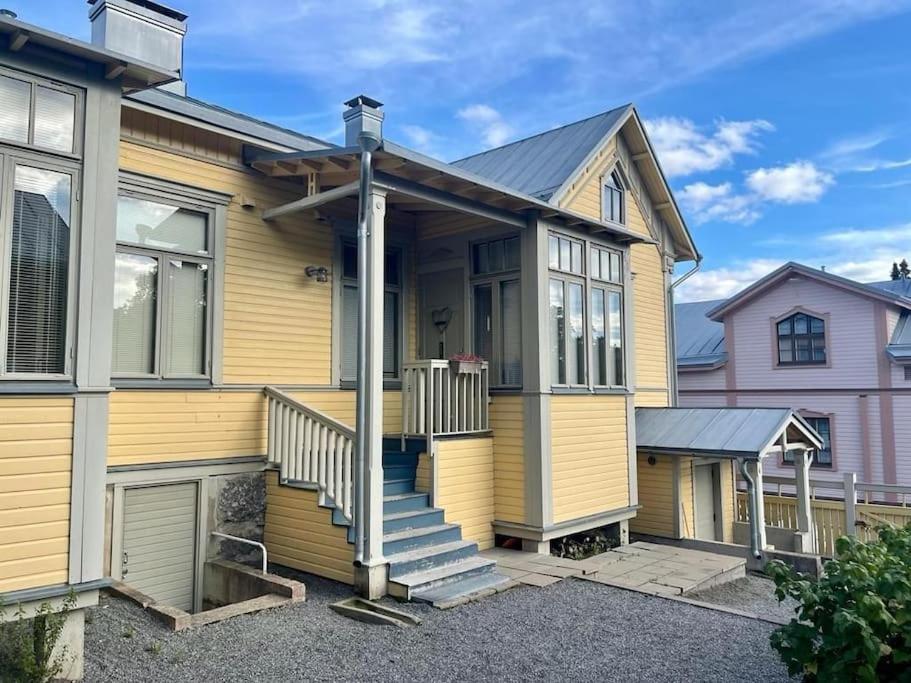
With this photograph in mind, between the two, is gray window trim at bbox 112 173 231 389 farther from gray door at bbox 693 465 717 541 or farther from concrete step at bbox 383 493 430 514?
gray door at bbox 693 465 717 541

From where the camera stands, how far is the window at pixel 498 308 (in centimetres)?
782

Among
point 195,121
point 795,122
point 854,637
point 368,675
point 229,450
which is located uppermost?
point 795,122

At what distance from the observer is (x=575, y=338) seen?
8.17m

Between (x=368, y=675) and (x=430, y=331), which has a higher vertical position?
(x=430, y=331)

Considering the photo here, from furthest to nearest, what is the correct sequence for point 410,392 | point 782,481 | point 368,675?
point 782,481
point 410,392
point 368,675

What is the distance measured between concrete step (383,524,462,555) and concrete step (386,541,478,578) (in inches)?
1.7

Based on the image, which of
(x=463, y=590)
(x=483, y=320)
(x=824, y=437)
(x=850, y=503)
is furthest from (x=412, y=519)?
(x=824, y=437)

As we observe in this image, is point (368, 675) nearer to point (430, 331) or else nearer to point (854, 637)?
point (854, 637)

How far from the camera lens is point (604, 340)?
863 cm

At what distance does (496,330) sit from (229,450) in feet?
11.0

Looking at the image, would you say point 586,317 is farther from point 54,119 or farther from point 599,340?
point 54,119

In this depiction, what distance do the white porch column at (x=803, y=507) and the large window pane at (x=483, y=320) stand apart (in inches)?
220

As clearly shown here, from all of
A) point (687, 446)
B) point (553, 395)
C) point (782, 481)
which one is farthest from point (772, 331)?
point (553, 395)

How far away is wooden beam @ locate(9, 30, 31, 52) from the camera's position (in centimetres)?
372
